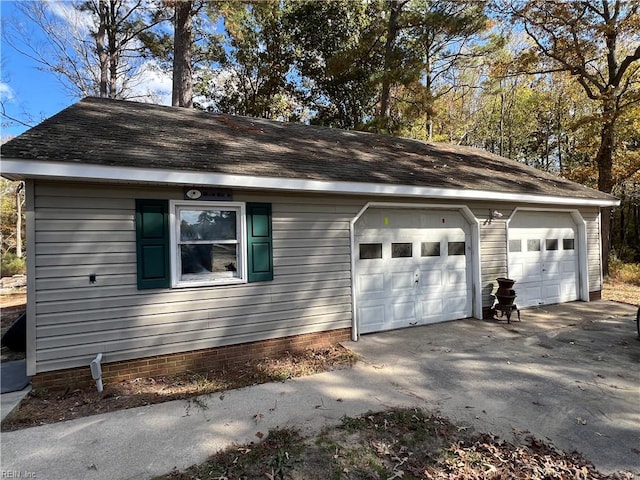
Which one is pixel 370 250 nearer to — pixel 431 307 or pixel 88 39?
pixel 431 307

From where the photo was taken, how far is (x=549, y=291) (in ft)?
27.5

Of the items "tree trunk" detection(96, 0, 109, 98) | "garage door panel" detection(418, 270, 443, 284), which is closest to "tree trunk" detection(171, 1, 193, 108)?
"tree trunk" detection(96, 0, 109, 98)

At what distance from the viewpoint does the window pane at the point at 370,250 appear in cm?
619

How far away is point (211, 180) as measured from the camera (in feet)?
14.7

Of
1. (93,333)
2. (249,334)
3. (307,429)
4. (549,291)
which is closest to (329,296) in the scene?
(249,334)

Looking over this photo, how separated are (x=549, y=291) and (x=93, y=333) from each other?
9246 mm

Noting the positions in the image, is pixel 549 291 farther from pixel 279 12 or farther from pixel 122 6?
pixel 122 6

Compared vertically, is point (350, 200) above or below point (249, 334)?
above

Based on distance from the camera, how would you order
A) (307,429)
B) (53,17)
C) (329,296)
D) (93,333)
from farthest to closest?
(53,17) < (329,296) < (93,333) < (307,429)

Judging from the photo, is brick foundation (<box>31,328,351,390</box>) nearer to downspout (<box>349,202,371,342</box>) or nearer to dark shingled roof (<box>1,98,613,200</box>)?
downspout (<box>349,202,371,342</box>)

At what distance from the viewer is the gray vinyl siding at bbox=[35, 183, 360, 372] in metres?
3.98

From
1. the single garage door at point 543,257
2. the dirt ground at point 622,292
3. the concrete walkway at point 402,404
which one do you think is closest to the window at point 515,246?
the single garage door at point 543,257

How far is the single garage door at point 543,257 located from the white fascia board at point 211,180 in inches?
59.5

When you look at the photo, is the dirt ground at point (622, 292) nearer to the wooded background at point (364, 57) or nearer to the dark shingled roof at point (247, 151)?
the wooded background at point (364, 57)
